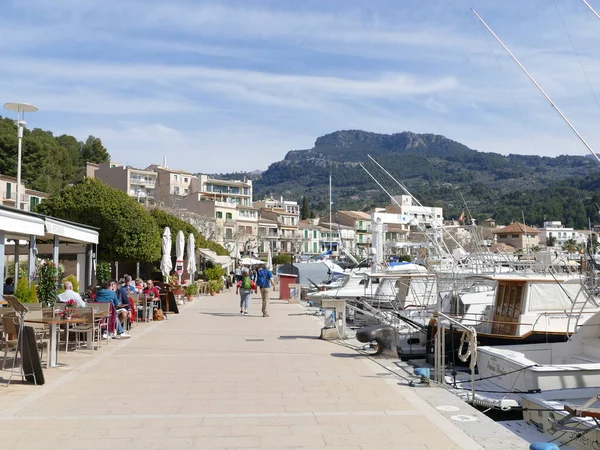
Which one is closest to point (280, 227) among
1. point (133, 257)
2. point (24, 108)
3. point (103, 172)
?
point (103, 172)

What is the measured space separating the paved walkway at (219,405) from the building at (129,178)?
8429 cm

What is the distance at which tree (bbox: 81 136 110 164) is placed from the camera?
347ft

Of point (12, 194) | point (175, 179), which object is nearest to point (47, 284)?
point (12, 194)

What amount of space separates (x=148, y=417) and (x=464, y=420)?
12.4 ft

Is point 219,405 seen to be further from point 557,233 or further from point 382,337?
point 557,233

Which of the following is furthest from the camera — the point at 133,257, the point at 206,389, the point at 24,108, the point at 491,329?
the point at 133,257

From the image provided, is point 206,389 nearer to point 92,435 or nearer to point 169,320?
point 92,435

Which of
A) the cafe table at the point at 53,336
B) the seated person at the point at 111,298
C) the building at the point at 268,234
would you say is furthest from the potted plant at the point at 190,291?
the building at the point at 268,234

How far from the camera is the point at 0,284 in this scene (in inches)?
587

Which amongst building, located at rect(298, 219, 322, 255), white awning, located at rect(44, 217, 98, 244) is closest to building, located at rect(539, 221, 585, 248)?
building, located at rect(298, 219, 322, 255)

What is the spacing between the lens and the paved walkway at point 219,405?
7.11 m

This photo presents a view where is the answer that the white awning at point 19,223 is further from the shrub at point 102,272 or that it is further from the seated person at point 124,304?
the shrub at point 102,272

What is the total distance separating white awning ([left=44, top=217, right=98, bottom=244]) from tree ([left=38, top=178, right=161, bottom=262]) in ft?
16.7

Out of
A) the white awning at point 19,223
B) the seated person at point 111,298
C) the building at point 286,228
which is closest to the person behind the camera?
the white awning at point 19,223
